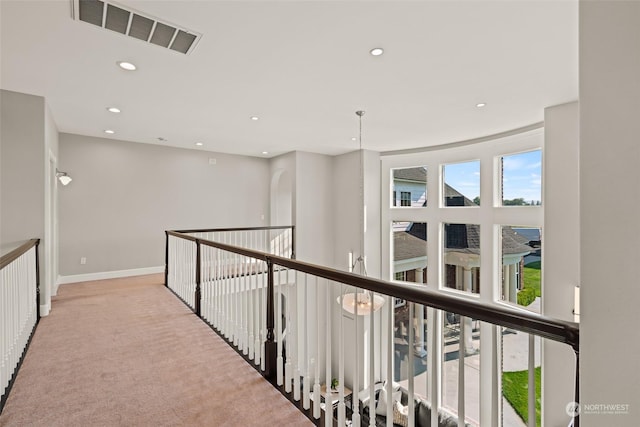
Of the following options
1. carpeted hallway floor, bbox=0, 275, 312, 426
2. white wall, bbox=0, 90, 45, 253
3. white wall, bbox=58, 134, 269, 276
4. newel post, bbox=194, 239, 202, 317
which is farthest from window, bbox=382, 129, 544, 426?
white wall, bbox=0, 90, 45, 253

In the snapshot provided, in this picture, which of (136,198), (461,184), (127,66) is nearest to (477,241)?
(461,184)

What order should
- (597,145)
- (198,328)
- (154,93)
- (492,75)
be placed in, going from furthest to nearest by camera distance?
(154,93)
(198,328)
(492,75)
(597,145)

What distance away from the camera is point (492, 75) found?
10.1ft

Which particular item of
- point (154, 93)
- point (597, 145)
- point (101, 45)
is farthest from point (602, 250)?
point (154, 93)

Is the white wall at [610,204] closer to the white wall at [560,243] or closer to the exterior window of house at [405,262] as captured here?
the white wall at [560,243]

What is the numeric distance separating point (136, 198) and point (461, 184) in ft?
21.1

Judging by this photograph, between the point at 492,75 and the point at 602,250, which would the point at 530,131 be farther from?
the point at 602,250

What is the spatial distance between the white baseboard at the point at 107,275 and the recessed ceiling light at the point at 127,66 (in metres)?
4.22

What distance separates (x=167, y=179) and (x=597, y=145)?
22.8ft

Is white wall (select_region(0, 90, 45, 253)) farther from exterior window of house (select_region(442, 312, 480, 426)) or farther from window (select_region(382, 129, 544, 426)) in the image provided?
exterior window of house (select_region(442, 312, 480, 426))

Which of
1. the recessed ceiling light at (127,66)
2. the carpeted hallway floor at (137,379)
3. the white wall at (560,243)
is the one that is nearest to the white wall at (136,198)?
the carpeted hallway floor at (137,379)

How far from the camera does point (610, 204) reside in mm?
734

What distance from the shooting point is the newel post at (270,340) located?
2.37 m

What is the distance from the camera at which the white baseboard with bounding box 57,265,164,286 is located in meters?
5.43
